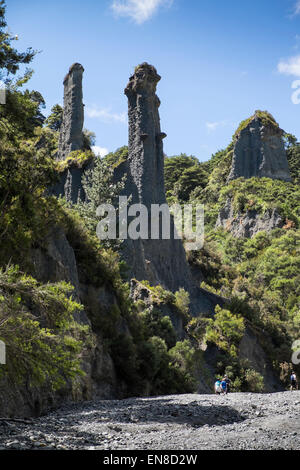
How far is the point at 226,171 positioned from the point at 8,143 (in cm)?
6741

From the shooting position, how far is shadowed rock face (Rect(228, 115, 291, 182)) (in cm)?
6825

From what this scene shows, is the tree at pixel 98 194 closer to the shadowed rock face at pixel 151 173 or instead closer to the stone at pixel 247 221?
the shadowed rock face at pixel 151 173

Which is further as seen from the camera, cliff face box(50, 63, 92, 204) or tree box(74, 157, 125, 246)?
cliff face box(50, 63, 92, 204)

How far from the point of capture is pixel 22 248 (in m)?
12.6

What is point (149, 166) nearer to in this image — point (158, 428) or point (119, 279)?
point (119, 279)

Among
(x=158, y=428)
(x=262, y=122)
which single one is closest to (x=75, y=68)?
(x=158, y=428)

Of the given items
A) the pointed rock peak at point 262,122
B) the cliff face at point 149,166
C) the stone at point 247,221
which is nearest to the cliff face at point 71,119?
the cliff face at point 149,166

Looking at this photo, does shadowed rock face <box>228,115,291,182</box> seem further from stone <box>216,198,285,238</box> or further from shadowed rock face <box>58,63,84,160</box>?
shadowed rock face <box>58,63,84,160</box>

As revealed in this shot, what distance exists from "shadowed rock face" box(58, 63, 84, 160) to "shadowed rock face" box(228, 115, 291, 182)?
41.2 m

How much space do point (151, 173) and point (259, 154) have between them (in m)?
41.9

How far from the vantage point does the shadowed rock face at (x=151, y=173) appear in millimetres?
30453

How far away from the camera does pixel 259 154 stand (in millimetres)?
68500

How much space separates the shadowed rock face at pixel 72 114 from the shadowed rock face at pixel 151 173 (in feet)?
12.1

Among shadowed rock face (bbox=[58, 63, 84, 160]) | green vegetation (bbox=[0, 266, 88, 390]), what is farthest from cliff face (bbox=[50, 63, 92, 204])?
green vegetation (bbox=[0, 266, 88, 390])
